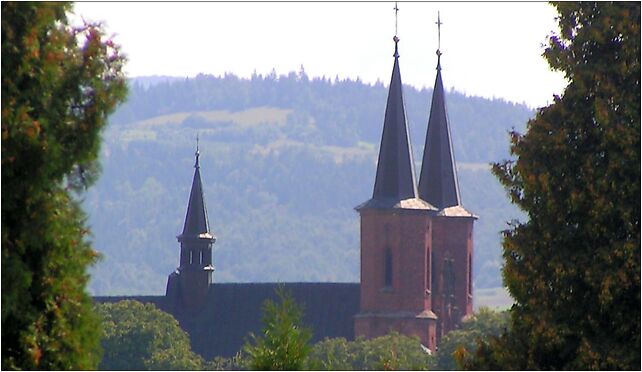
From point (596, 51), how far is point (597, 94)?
0.62 m

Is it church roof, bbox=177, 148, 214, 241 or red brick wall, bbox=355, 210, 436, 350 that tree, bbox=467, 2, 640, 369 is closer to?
red brick wall, bbox=355, 210, 436, 350

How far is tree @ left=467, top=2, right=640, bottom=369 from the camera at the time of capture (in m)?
20.4

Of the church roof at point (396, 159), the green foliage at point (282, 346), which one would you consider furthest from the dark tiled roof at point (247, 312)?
the green foliage at point (282, 346)

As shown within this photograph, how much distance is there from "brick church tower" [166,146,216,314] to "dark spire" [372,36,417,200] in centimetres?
1293

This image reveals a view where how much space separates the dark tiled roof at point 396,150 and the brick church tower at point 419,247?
0.04m

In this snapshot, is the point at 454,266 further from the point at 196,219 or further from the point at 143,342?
the point at 143,342

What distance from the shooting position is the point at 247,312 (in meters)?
92.2

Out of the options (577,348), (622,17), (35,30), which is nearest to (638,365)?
(577,348)

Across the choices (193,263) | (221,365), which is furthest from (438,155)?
(193,263)

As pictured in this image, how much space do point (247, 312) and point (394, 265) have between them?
10.8 meters

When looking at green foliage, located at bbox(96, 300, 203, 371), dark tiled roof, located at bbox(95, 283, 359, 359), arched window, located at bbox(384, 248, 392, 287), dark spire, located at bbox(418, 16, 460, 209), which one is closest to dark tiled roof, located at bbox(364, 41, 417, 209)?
dark spire, located at bbox(418, 16, 460, 209)

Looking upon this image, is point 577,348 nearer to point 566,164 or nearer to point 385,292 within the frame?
point 566,164

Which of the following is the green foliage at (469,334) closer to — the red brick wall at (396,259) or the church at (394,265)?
the red brick wall at (396,259)

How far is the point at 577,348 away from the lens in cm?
2069
